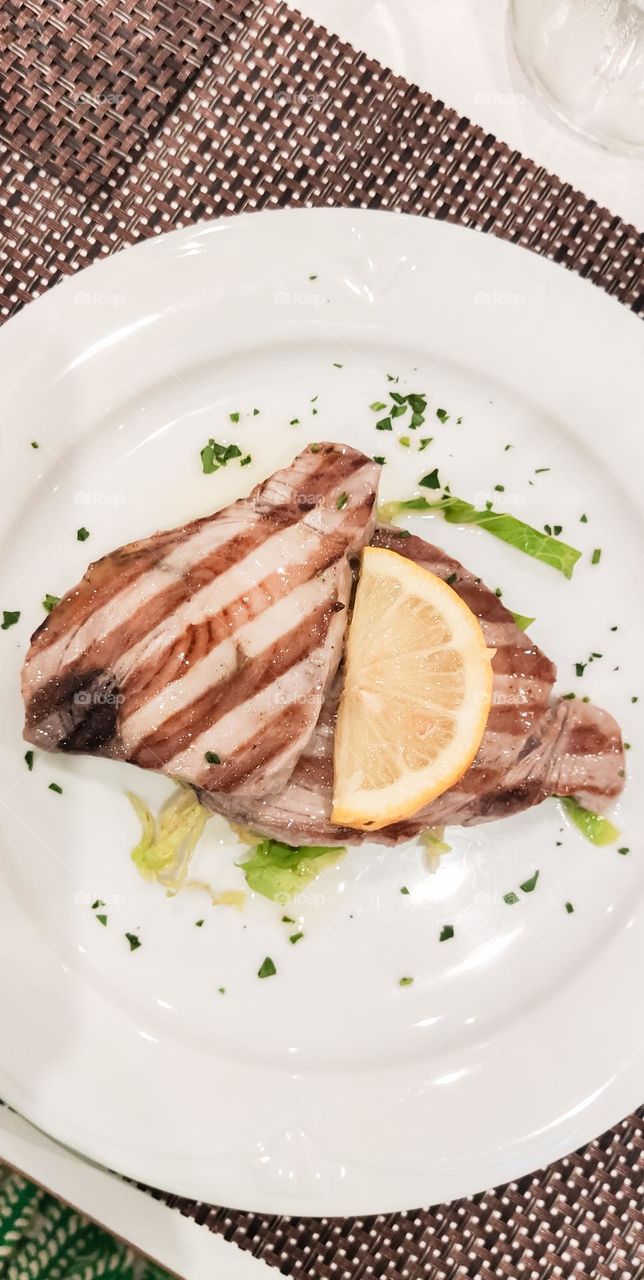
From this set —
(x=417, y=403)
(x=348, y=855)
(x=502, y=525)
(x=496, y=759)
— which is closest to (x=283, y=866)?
(x=348, y=855)

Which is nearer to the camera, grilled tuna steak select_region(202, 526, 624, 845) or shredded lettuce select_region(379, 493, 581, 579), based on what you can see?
grilled tuna steak select_region(202, 526, 624, 845)

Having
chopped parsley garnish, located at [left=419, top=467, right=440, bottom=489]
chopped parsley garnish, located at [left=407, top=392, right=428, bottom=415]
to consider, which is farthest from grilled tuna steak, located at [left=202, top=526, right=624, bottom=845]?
chopped parsley garnish, located at [left=407, top=392, right=428, bottom=415]

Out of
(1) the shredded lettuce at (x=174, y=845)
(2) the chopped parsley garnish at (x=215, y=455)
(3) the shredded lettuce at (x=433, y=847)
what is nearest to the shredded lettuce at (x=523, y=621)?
(3) the shredded lettuce at (x=433, y=847)

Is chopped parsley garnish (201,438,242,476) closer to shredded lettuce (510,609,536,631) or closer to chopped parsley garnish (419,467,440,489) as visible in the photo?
chopped parsley garnish (419,467,440,489)

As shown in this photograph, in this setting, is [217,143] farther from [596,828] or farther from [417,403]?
[596,828]

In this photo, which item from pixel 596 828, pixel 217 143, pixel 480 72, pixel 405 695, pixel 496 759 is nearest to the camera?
pixel 405 695

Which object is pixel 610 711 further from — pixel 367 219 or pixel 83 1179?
pixel 83 1179

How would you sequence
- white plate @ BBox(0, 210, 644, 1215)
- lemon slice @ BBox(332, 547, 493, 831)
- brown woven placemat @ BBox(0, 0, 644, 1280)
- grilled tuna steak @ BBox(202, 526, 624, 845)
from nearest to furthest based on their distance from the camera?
lemon slice @ BBox(332, 547, 493, 831)
grilled tuna steak @ BBox(202, 526, 624, 845)
white plate @ BBox(0, 210, 644, 1215)
brown woven placemat @ BBox(0, 0, 644, 1280)
